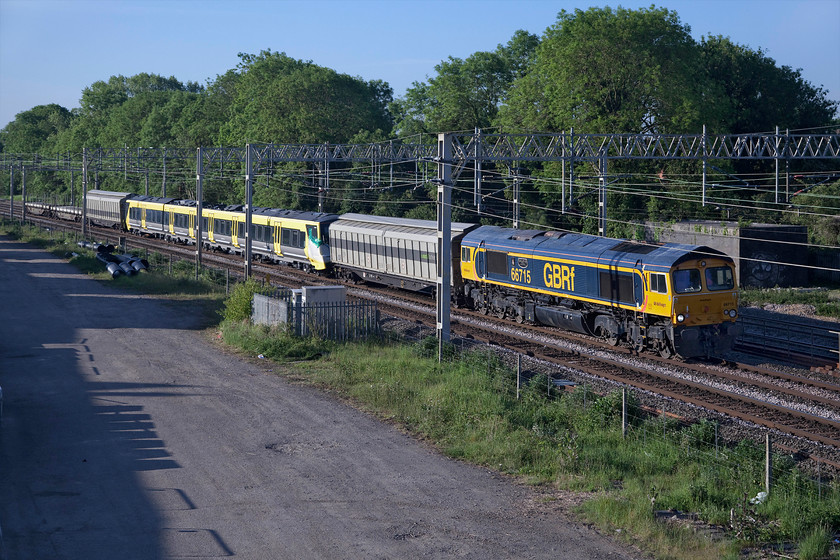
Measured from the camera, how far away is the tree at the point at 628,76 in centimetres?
5041

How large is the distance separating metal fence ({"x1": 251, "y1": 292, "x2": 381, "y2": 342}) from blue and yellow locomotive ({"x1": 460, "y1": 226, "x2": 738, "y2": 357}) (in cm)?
619

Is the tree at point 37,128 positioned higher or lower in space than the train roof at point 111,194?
higher

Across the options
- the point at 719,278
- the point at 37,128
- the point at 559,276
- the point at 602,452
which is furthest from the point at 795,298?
the point at 37,128

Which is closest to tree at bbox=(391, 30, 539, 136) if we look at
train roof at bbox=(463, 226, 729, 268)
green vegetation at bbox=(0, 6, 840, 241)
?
green vegetation at bbox=(0, 6, 840, 241)

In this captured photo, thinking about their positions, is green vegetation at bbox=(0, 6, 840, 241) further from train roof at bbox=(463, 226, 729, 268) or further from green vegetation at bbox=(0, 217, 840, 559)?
green vegetation at bbox=(0, 217, 840, 559)

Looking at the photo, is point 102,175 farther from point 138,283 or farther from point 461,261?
point 461,261

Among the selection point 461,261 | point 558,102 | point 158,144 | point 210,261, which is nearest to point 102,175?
point 158,144

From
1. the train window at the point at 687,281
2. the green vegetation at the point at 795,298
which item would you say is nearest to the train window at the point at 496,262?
the train window at the point at 687,281

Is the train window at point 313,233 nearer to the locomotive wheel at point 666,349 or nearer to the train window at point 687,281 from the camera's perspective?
the locomotive wheel at point 666,349

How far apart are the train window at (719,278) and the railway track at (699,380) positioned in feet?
7.76

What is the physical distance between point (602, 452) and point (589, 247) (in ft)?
41.3

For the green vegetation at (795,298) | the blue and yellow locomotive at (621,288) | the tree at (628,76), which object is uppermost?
the tree at (628,76)

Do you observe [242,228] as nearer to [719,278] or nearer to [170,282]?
[170,282]

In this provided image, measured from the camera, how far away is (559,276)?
27484 millimetres
